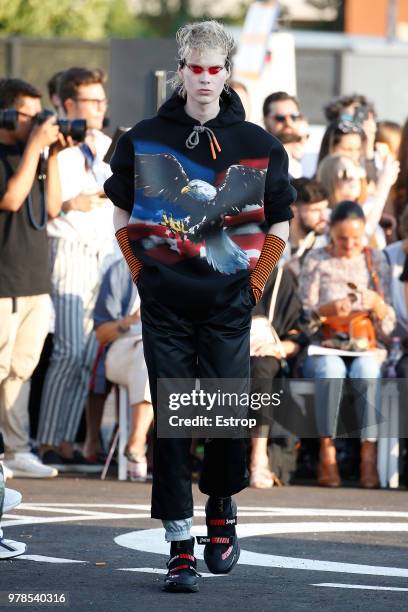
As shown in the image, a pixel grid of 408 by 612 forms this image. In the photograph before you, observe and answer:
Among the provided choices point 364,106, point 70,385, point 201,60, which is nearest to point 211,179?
point 201,60

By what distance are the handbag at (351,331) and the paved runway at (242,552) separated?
3.19ft

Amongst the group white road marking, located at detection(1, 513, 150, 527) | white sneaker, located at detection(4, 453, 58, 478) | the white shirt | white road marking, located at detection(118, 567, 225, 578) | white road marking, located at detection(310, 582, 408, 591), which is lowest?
white sneaker, located at detection(4, 453, 58, 478)

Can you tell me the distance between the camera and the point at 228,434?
6793 millimetres

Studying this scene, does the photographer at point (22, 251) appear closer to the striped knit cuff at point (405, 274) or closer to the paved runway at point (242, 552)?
the paved runway at point (242, 552)

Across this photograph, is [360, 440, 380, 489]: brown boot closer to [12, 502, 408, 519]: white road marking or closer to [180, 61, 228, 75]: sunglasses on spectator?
[12, 502, 408, 519]: white road marking

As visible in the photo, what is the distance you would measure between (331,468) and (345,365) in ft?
2.22

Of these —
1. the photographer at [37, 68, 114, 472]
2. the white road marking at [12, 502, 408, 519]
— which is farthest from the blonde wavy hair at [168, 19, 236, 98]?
the photographer at [37, 68, 114, 472]

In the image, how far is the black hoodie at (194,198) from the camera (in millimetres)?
6590

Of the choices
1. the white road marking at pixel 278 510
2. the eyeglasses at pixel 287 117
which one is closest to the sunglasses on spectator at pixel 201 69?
the white road marking at pixel 278 510

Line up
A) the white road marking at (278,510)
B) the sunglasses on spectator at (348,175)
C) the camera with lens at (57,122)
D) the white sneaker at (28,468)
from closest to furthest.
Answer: the white road marking at (278,510) < the camera with lens at (57,122) < the white sneaker at (28,468) < the sunglasses on spectator at (348,175)

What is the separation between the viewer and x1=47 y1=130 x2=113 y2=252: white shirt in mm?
11047

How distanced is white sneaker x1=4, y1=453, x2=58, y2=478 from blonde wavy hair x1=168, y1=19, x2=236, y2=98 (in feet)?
13.5

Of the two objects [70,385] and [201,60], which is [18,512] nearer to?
[70,385]

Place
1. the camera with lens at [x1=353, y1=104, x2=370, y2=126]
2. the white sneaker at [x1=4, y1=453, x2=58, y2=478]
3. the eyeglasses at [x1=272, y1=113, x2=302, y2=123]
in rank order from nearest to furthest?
the white sneaker at [x1=4, y1=453, x2=58, y2=478] → the eyeglasses at [x1=272, y1=113, x2=302, y2=123] → the camera with lens at [x1=353, y1=104, x2=370, y2=126]
